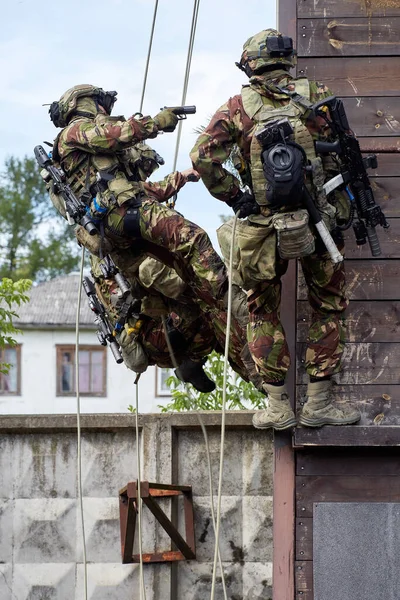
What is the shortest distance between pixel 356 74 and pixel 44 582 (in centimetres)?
444

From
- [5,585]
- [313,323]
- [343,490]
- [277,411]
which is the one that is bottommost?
[5,585]

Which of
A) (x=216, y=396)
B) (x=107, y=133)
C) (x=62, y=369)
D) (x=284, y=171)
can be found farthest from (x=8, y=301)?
(x=62, y=369)

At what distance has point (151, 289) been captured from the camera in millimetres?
9078

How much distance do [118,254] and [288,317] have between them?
4.61 ft

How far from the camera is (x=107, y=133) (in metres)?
8.78

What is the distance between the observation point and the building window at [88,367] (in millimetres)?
39625

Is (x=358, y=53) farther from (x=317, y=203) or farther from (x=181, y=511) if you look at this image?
(x=181, y=511)

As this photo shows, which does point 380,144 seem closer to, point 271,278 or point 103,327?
point 271,278

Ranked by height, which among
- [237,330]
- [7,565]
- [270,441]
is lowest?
[7,565]

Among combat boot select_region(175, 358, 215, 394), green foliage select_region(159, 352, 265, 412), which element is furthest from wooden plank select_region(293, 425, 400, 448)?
green foliage select_region(159, 352, 265, 412)

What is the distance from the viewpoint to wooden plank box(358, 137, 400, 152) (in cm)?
840

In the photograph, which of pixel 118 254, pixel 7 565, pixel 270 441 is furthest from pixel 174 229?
pixel 7 565

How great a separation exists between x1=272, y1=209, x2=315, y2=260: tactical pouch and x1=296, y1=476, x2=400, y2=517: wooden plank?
1.51 m

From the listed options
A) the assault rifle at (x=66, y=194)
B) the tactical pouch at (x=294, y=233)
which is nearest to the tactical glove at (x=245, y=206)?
the tactical pouch at (x=294, y=233)
